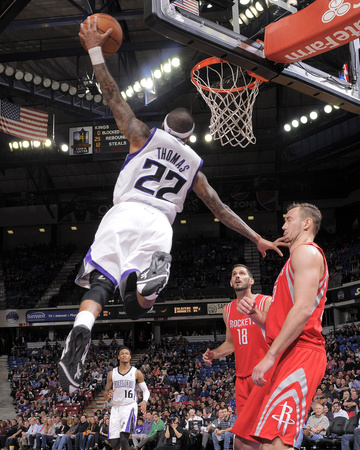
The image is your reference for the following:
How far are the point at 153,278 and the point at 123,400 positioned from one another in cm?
652

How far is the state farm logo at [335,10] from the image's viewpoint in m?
5.24

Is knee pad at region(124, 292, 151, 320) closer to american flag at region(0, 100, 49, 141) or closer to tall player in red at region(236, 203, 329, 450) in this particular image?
tall player in red at region(236, 203, 329, 450)

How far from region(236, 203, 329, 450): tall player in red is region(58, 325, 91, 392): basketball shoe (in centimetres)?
108

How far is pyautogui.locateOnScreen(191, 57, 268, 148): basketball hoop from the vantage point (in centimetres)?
928

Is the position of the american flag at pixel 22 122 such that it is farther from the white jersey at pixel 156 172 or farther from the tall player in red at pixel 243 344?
the white jersey at pixel 156 172

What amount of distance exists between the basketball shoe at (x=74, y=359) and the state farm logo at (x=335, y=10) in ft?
12.7

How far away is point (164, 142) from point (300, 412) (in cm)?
217

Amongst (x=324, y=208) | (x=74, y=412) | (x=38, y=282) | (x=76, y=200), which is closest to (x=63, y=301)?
(x=38, y=282)

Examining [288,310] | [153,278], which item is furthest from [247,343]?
[153,278]

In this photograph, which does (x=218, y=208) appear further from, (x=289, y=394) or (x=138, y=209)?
(x=289, y=394)

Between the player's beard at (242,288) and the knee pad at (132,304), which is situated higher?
the player's beard at (242,288)

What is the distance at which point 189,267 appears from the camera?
3362cm

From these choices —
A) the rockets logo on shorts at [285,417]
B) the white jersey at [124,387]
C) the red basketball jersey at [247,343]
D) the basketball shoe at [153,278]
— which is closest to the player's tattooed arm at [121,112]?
the basketball shoe at [153,278]

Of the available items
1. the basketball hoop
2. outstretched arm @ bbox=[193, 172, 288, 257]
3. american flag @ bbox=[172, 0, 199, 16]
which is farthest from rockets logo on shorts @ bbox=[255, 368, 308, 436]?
the basketball hoop
